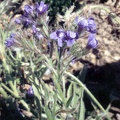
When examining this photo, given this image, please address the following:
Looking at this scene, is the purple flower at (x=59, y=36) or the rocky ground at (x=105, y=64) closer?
the purple flower at (x=59, y=36)

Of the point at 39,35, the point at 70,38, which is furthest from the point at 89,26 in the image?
the point at 39,35

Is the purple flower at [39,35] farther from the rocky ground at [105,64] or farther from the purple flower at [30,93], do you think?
the rocky ground at [105,64]

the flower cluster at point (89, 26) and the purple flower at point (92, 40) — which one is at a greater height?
the flower cluster at point (89, 26)

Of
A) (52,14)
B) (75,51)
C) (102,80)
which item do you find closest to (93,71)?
(102,80)

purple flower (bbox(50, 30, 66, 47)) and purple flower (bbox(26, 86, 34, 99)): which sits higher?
purple flower (bbox(50, 30, 66, 47))

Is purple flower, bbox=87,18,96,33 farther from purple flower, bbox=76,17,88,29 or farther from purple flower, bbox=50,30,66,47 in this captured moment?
purple flower, bbox=50,30,66,47

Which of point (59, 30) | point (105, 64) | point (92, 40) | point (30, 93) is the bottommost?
point (105, 64)

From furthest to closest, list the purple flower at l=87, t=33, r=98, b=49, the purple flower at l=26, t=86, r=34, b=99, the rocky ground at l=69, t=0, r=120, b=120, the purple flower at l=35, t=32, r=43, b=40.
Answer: the rocky ground at l=69, t=0, r=120, b=120 < the purple flower at l=26, t=86, r=34, b=99 < the purple flower at l=35, t=32, r=43, b=40 < the purple flower at l=87, t=33, r=98, b=49

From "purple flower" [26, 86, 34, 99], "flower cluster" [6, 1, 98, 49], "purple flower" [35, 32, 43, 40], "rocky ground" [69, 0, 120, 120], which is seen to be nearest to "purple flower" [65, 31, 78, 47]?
"flower cluster" [6, 1, 98, 49]

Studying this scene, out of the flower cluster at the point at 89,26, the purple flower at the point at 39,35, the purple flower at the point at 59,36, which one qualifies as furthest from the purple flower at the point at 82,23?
the purple flower at the point at 39,35

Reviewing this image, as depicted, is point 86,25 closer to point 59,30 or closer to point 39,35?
point 59,30

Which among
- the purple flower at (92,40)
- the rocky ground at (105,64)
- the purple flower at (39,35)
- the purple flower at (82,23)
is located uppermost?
the purple flower at (82,23)

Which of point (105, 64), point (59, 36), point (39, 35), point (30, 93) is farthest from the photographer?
point (105, 64)
